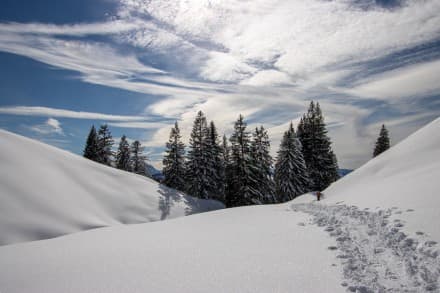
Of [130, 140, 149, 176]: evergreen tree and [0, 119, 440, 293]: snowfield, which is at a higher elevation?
[130, 140, 149, 176]: evergreen tree

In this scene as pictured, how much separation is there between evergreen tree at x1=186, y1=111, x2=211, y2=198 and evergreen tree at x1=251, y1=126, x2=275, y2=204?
20.8 ft

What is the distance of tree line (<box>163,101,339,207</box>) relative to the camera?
30016mm

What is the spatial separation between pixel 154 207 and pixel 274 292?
14.8 meters

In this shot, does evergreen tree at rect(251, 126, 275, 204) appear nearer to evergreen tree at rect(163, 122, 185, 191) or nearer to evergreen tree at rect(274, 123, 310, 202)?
evergreen tree at rect(274, 123, 310, 202)

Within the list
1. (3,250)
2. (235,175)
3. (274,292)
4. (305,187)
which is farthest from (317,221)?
(305,187)

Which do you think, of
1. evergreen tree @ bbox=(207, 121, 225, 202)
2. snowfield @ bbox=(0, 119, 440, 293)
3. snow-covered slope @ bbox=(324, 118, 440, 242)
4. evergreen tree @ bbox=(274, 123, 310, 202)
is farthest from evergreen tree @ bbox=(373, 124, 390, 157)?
snowfield @ bbox=(0, 119, 440, 293)

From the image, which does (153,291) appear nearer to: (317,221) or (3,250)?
(3,250)

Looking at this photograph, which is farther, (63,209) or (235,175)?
(235,175)

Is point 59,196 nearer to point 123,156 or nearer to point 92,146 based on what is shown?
point 92,146

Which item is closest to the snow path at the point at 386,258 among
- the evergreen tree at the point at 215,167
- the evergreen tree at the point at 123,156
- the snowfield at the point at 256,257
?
the snowfield at the point at 256,257

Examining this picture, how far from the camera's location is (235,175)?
99.3 feet

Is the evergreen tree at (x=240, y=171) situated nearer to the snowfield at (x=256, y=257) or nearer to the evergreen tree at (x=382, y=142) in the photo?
the snowfield at (x=256, y=257)

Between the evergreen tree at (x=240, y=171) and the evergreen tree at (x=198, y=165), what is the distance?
336 centimetres

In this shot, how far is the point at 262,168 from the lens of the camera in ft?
102
